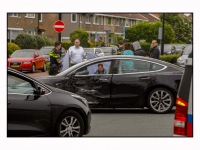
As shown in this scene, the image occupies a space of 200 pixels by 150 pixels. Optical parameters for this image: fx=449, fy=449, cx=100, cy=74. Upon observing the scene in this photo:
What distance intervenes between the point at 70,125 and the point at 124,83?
12.5 ft

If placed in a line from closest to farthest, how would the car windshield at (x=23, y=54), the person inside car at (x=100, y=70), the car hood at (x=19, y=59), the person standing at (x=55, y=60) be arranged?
the person inside car at (x=100, y=70)
the person standing at (x=55, y=60)
the car hood at (x=19, y=59)
the car windshield at (x=23, y=54)

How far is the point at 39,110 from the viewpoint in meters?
6.61

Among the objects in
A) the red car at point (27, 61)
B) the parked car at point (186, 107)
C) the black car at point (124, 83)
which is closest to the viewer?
the parked car at point (186, 107)

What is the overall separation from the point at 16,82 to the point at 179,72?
211 inches

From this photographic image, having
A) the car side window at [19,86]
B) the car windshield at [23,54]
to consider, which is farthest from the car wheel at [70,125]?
the car windshield at [23,54]

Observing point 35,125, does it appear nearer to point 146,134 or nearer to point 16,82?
point 16,82

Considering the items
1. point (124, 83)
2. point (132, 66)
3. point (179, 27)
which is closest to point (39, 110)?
point (124, 83)

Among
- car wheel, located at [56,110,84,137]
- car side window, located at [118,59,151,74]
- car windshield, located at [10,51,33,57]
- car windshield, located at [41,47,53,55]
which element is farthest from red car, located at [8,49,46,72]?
car wheel, located at [56,110,84,137]

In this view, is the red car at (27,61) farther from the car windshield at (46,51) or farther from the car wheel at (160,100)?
the car wheel at (160,100)

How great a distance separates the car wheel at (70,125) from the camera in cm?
696

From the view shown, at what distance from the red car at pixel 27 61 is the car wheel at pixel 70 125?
66.8ft

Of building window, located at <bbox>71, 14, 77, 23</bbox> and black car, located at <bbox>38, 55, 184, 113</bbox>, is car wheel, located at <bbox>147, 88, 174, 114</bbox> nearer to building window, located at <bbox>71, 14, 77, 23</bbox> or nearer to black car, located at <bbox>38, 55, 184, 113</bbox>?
black car, located at <bbox>38, 55, 184, 113</bbox>

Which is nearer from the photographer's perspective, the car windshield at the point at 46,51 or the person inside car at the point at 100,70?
the person inside car at the point at 100,70

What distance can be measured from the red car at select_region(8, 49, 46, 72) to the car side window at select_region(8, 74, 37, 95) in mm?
20639
